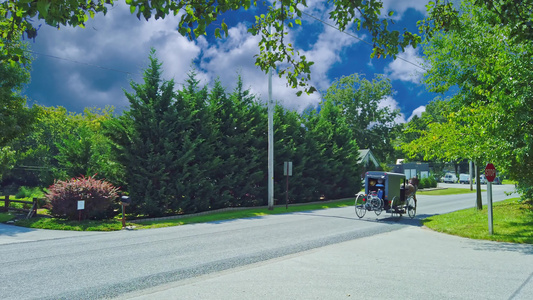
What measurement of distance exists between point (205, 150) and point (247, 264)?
1374 cm

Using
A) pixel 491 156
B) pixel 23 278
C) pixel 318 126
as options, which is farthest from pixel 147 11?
pixel 318 126

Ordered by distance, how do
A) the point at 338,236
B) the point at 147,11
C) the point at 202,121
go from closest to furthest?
the point at 147,11 < the point at 338,236 < the point at 202,121

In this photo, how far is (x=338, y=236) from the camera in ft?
42.5

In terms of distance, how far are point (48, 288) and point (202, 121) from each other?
16.1 m

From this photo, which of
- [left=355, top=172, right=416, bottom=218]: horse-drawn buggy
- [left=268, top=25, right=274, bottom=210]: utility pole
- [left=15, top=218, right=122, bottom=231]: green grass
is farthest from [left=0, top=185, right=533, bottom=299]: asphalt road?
[left=268, top=25, right=274, bottom=210]: utility pole

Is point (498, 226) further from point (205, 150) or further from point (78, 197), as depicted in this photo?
point (78, 197)

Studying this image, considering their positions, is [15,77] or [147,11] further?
[15,77]

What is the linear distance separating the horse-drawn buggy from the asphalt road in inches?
127

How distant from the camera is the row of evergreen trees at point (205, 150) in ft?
64.9

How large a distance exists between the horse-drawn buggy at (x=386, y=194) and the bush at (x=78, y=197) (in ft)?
38.0

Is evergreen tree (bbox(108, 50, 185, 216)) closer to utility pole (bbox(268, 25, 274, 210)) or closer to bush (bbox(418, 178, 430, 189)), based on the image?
utility pole (bbox(268, 25, 274, 210))

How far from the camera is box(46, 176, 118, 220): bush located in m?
16.8

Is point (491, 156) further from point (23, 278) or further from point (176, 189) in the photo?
point (176, 189)

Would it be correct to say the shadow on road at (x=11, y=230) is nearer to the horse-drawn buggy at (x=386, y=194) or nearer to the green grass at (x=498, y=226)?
the horse-drawn buggy at (x=386, y=194)
